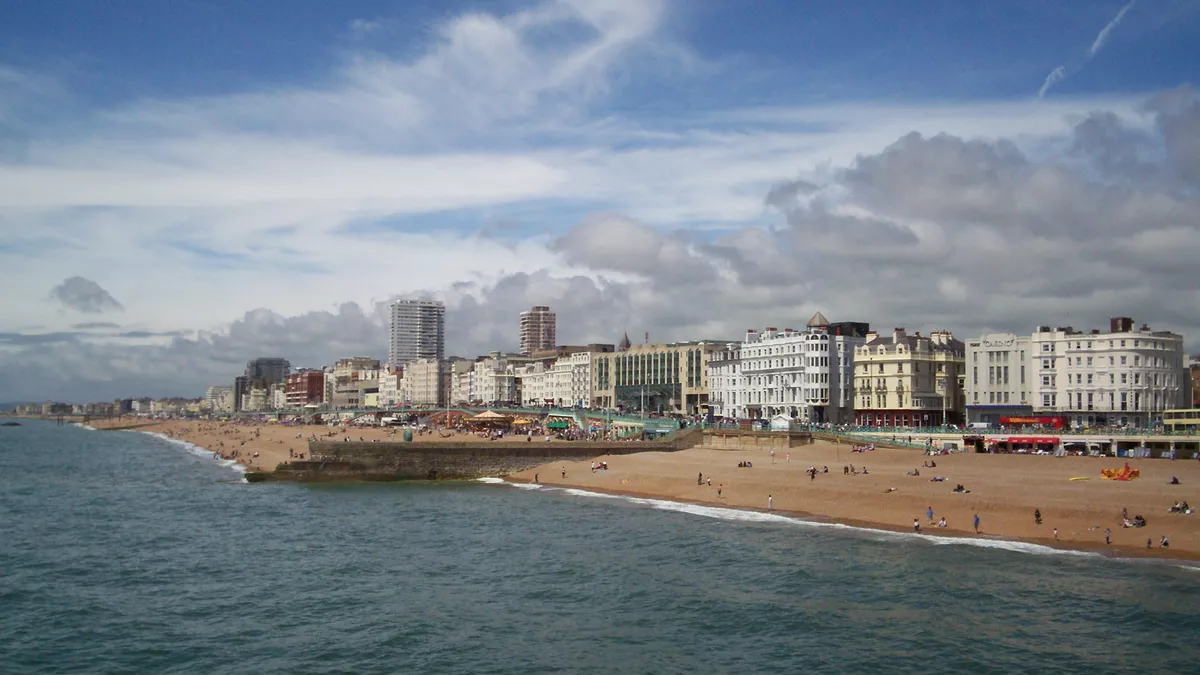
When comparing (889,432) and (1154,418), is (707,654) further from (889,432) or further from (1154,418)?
(1154,418)

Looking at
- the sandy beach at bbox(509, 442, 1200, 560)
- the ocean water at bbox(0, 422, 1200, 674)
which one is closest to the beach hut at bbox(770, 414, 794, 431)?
the sandy beach at bbox(509, 442, 1200, 560)

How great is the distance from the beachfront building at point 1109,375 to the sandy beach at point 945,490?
63.2ft

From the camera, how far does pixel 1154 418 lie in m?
77.4

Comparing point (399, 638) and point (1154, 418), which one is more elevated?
point (1154, 418)

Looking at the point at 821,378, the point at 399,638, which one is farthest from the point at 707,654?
the point at 821,378

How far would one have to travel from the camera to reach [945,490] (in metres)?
51.1

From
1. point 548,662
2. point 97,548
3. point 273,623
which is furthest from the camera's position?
point 97,548

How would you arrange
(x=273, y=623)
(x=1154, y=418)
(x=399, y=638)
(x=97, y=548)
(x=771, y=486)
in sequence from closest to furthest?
(x=399, y=638) → (x=273, y=623) → (x=97, y=548) → (x=771, y=486) → (x=1154, y=418)

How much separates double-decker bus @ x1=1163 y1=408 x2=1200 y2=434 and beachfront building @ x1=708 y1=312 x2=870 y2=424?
33.9 meters

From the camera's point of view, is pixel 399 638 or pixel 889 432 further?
pixel 889 432

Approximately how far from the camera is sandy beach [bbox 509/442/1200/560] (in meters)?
41.4

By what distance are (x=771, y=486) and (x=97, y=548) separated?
36.9m

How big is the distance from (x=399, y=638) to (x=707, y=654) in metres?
9.35

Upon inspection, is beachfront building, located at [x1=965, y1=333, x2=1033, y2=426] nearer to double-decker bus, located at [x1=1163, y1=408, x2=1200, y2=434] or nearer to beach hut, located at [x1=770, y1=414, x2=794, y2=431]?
double-decker bus, located at [x1=1163, y1=408, x2=1200, y2=434]
